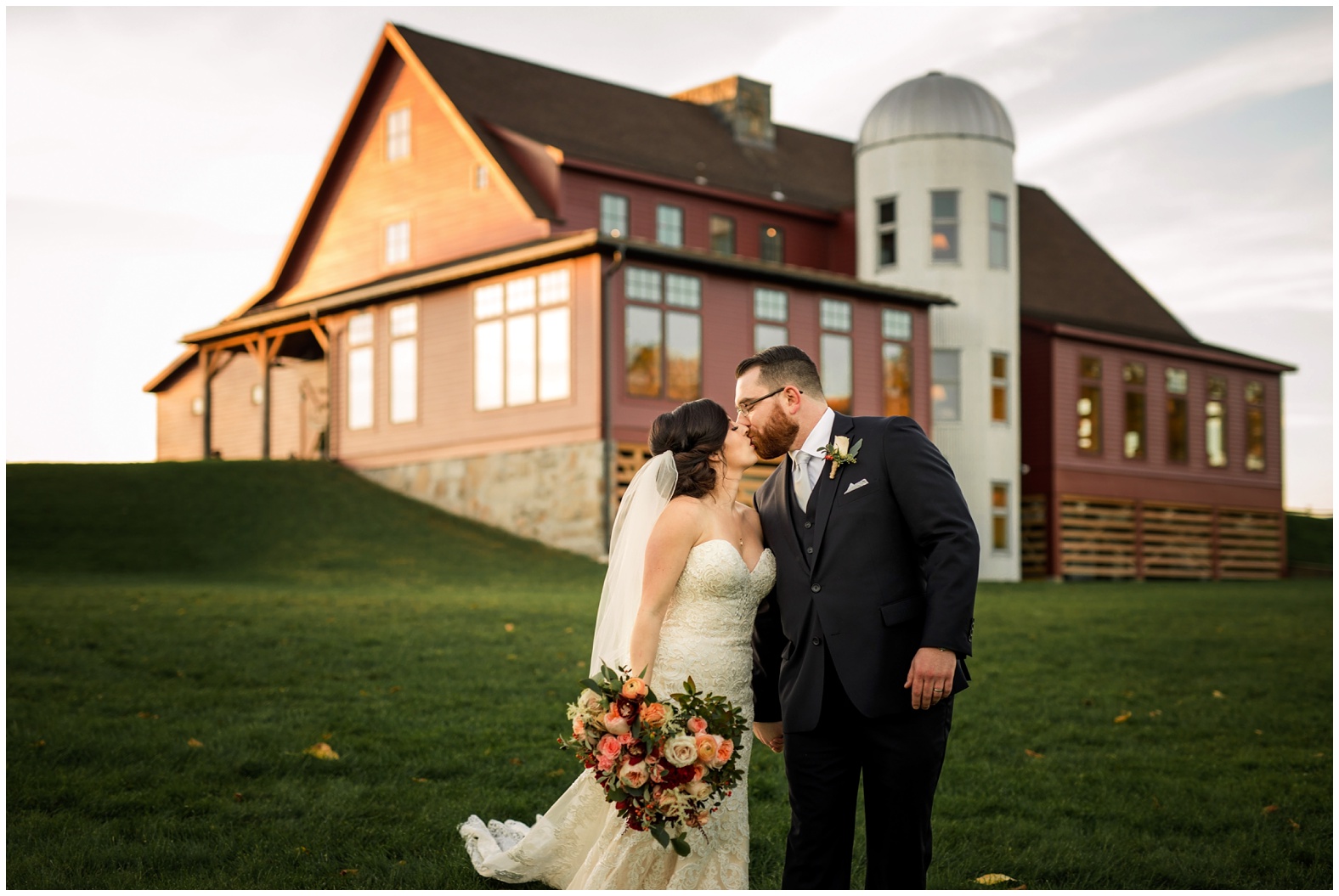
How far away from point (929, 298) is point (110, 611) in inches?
738

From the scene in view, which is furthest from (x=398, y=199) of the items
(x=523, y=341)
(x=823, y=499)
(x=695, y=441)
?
(x=823, y=499)

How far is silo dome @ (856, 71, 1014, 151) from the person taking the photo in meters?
28.8

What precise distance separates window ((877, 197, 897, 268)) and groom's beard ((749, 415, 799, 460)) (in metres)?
24.8

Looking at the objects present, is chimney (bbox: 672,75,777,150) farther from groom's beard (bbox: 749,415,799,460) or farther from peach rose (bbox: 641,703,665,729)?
peach rose (bbox: 641,703,665,729)

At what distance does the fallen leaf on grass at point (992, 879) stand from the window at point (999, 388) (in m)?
23.7

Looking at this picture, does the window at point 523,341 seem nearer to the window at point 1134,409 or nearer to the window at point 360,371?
the window at point 360,371

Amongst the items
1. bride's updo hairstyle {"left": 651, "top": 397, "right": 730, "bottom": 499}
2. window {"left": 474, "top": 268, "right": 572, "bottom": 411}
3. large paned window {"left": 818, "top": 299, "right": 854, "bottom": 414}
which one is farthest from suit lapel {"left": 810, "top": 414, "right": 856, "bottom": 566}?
large paned window {"left": 818, "top": 299, "right": 854, "bottom": 414}

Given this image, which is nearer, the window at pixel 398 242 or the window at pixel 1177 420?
the window at pixel 398 242

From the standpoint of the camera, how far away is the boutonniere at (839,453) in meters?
4.97

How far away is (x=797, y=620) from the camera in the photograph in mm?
5023

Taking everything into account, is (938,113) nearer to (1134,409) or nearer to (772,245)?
(772,245)

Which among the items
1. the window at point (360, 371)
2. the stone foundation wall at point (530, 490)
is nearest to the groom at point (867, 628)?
the stone foundation wall at point (530, 490)

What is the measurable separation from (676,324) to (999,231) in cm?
844

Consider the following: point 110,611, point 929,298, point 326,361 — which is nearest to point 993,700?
point 110,611
